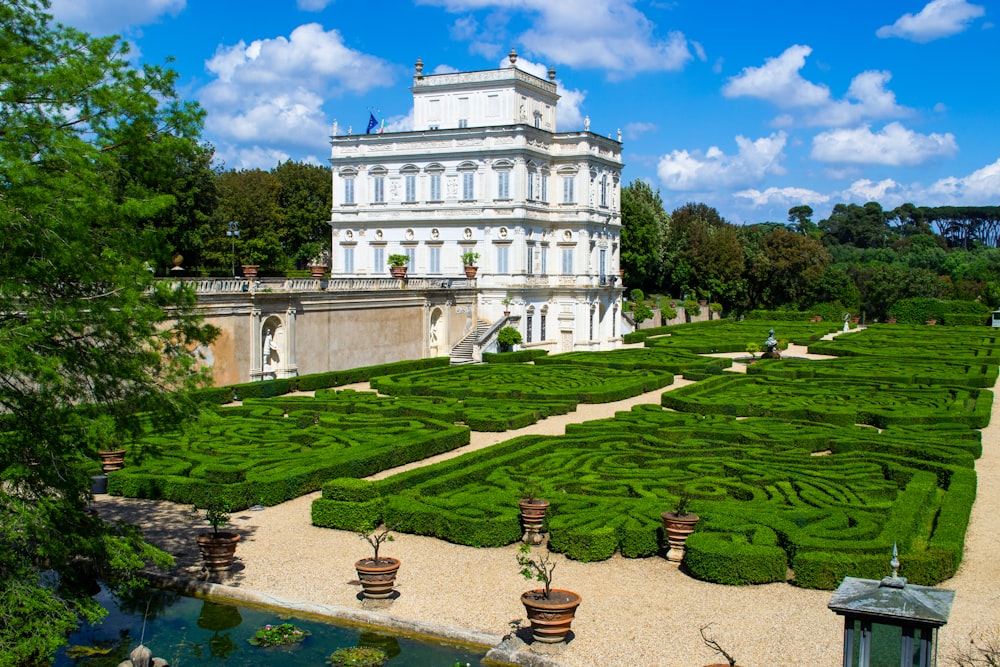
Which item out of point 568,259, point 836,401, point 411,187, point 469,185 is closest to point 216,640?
point 836,401

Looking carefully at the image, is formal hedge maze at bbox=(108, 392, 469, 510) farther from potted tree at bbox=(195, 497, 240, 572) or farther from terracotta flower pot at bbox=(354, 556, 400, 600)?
terracotta flower pot at bbox=(354, 556, 400, 600)

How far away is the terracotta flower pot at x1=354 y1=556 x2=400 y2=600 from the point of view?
13.1 metres

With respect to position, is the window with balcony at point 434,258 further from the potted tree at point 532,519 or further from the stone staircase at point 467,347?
the potted tree at point 532,519

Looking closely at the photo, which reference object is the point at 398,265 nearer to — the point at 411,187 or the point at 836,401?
the point at 411,187

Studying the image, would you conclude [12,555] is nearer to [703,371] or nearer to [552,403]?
[552,403]

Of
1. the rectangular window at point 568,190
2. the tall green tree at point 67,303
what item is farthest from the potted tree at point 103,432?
the rectangular window at point 568,190

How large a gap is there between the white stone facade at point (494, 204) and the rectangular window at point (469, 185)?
0.06 metres

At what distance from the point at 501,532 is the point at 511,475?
3.62 metres

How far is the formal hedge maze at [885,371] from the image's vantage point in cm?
3397

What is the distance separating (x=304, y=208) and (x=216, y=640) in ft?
186

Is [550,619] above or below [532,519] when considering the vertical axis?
below

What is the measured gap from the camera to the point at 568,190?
52.5 meters

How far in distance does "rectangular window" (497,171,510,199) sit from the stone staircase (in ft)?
22.0

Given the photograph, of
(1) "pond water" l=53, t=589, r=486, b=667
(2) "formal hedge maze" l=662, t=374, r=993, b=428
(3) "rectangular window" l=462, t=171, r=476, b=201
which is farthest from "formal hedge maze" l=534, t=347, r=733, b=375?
(1) "pond water" l=53, t=589, r=486, b=667
